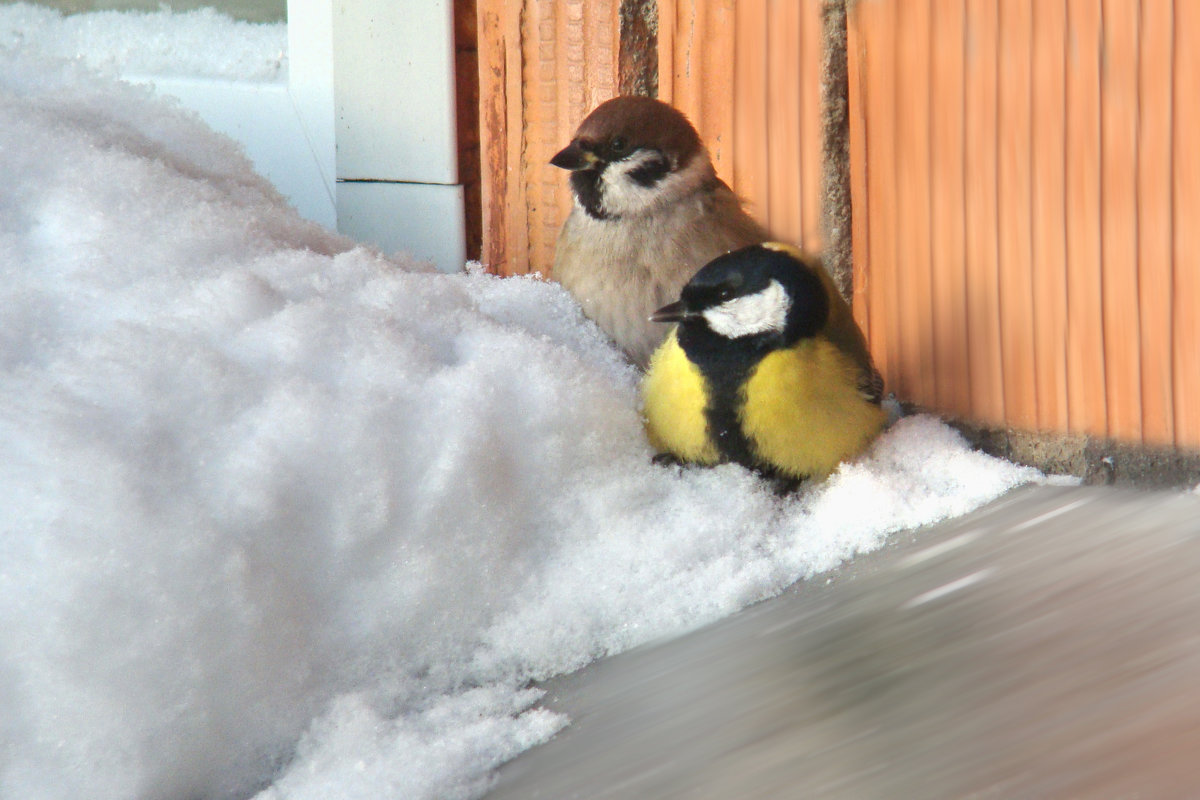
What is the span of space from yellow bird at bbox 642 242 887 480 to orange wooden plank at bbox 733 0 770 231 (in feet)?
1.45

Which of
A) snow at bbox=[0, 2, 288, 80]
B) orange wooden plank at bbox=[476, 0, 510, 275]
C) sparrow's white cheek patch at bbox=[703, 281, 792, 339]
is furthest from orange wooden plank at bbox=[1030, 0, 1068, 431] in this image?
snow at bbox=[0, 2, 288, 80]

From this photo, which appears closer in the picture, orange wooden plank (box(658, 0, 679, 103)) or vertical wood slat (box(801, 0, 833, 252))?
vertical wood slat (box(801, 0, 833, 252))

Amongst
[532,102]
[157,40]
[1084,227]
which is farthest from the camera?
[157,40]

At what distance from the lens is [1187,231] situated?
4.23 ft

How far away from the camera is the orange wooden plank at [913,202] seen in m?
1.59

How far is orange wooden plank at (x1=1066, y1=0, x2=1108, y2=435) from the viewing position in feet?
4.47

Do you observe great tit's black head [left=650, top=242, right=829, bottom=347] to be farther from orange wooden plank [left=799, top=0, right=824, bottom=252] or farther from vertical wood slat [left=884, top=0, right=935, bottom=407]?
orange wooden plank [left=799, top=0, right=824, bottom=252]

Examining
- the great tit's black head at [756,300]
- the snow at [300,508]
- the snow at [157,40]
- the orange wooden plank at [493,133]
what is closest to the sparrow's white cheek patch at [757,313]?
the great tit's black head at [756,300]

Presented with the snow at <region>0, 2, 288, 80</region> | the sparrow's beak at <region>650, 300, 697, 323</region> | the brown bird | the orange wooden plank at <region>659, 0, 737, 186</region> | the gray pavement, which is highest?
the snow at <region>0, 2, 288, 80</region>

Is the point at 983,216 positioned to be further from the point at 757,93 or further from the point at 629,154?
the point at 629,154

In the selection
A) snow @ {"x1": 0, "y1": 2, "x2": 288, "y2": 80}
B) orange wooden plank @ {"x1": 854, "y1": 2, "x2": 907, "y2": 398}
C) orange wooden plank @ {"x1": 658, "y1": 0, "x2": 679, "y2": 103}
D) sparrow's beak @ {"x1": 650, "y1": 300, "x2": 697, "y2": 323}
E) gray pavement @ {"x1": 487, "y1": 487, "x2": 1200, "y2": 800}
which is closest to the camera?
gray pavement @ {"x1": 487, "y1": 487, "x2": 1200, "y2": 800}

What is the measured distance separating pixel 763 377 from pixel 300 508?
0.63 meters

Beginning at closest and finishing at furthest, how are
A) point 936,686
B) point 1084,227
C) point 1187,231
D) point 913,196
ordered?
point 936,686 < point 1187,231 < point 1084,227 < point 913,196

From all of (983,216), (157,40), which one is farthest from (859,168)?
(157,40)
